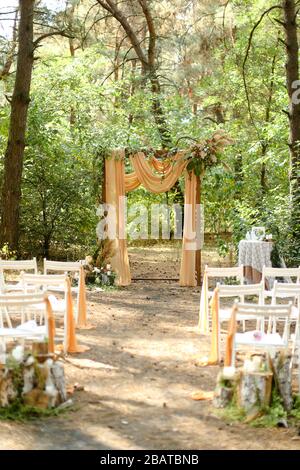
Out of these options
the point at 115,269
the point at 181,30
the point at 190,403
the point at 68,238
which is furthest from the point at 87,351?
the point at 181,30

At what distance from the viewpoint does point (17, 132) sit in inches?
532

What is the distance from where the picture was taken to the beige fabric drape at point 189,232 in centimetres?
1270

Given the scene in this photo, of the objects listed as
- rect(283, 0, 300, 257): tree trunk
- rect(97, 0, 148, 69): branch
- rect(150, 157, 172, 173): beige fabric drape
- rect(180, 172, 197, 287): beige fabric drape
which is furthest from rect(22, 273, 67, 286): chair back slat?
rect(97, 0, 148, 69): branch

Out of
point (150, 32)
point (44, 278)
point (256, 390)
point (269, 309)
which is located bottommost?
point (256, 390)

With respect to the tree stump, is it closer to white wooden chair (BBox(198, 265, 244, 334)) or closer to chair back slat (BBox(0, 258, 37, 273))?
white wooden chair (BBox(198, 265, 244, 334))

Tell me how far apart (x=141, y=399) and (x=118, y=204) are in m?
7.62

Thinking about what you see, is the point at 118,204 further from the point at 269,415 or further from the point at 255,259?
the point at 269,415

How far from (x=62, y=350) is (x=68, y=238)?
28.4 ft

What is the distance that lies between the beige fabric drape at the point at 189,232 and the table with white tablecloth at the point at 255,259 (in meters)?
1.49

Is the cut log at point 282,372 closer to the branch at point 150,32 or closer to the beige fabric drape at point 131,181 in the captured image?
the beige fabric drape at point 131,181

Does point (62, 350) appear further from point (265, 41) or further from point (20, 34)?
point (265, 41)

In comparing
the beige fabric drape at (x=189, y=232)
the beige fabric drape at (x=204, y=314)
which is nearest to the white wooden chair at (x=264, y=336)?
the beige fabric drape at (x=204, y=314)

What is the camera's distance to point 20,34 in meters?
13.4

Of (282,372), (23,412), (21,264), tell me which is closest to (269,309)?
(282,372)
